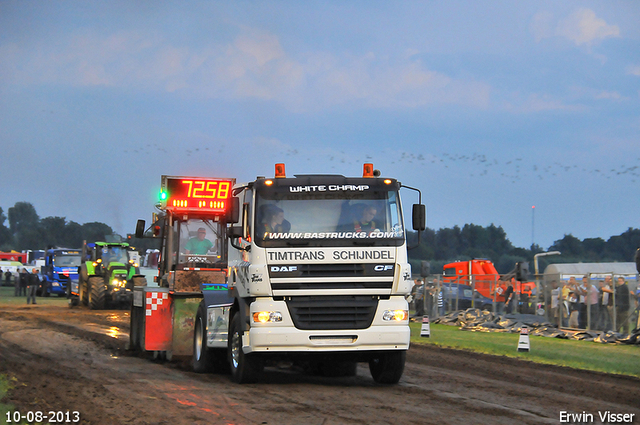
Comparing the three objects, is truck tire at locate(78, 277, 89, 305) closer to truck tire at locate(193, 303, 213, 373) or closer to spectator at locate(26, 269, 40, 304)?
spectator at locate(26, 269, 40, 304)

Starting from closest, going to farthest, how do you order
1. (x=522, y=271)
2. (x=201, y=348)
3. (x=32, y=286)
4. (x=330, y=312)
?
1. (x=330, y=312)
2. (x=201, y=348)
3. (x=522, y=271)
4. (x=32, y=286)

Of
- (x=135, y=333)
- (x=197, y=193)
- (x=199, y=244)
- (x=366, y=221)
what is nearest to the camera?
(x=366, y=221)

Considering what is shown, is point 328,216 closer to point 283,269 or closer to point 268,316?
point 283,269

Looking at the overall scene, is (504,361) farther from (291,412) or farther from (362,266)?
(291,412)

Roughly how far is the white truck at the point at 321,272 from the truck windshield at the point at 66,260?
3883 centimetres

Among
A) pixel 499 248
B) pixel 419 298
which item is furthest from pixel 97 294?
pixel 499 248

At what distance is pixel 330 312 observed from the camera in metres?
10.3

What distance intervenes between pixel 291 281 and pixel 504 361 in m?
6.62

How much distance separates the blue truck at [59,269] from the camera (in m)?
47.5

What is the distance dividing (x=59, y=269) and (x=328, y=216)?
41.3m

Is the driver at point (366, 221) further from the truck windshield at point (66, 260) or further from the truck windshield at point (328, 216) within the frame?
the truck windshield at point (66, 260)

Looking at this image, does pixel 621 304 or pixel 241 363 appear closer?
pixel 241 363

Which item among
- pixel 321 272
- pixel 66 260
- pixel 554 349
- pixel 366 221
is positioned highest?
pixel 366 221

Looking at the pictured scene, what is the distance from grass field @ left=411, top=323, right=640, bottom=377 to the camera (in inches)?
580
